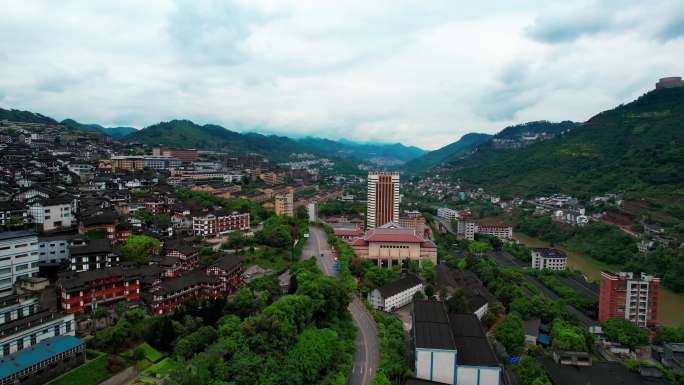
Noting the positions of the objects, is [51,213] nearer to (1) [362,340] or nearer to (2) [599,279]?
(1) [362,340]

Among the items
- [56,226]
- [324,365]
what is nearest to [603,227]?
[324,365]

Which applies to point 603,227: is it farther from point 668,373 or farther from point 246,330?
point 246,330

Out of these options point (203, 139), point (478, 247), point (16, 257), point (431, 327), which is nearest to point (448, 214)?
point (478, 247)

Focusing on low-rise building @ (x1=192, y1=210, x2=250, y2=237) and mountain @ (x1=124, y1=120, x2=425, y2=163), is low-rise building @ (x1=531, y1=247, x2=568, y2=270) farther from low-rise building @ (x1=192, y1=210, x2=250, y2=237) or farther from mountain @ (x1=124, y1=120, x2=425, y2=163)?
mountain @ (x1=124, y1=120, x2=425, y2=163)

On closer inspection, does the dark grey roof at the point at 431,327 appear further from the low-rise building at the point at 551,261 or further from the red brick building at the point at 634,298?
the low-rise building at the point at 551,261

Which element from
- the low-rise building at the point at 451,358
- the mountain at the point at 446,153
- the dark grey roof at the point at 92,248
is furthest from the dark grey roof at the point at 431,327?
the mountain at the point at 446,153

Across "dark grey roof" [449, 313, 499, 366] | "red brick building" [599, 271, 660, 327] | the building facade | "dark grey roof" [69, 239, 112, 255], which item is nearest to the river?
"red brick building" [599, 271, 660, 327]

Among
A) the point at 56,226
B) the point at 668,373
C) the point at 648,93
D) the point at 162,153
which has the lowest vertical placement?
the point at 668,373
